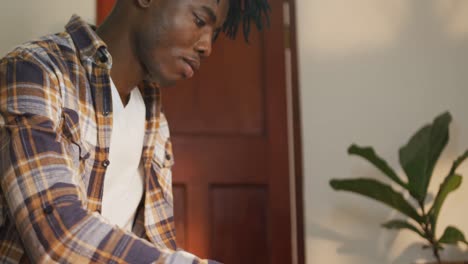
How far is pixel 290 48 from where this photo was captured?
8.27 ft

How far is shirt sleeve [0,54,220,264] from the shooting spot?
91 cm

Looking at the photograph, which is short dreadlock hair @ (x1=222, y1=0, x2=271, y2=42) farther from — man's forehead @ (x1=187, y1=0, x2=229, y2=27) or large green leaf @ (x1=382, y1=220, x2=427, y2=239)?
large green leaf @ (x1=382, y1=220, x2=427, y2=239)

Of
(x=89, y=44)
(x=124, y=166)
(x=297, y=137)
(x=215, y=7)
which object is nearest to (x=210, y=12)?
(x=215, y=7)

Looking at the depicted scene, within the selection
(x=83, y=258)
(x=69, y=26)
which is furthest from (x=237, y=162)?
(x=83, y=258)

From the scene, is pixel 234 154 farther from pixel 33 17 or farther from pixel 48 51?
pixel 48 51

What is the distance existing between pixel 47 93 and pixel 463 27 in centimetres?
216

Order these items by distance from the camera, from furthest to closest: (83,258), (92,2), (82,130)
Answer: (92,2)
(82,130)
(83,258)

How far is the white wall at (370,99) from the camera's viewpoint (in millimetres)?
2461

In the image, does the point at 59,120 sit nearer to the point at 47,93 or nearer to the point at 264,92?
the point at 47,93

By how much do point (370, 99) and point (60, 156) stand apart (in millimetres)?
1802

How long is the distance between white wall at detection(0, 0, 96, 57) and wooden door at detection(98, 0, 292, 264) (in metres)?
0.11

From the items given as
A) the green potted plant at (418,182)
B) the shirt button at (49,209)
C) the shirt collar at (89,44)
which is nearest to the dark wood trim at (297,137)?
the green potted plant at (418,182)

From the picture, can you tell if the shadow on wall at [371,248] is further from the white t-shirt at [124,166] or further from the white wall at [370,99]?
the white t-shirt at [124,166]

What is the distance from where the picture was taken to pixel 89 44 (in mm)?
1236
